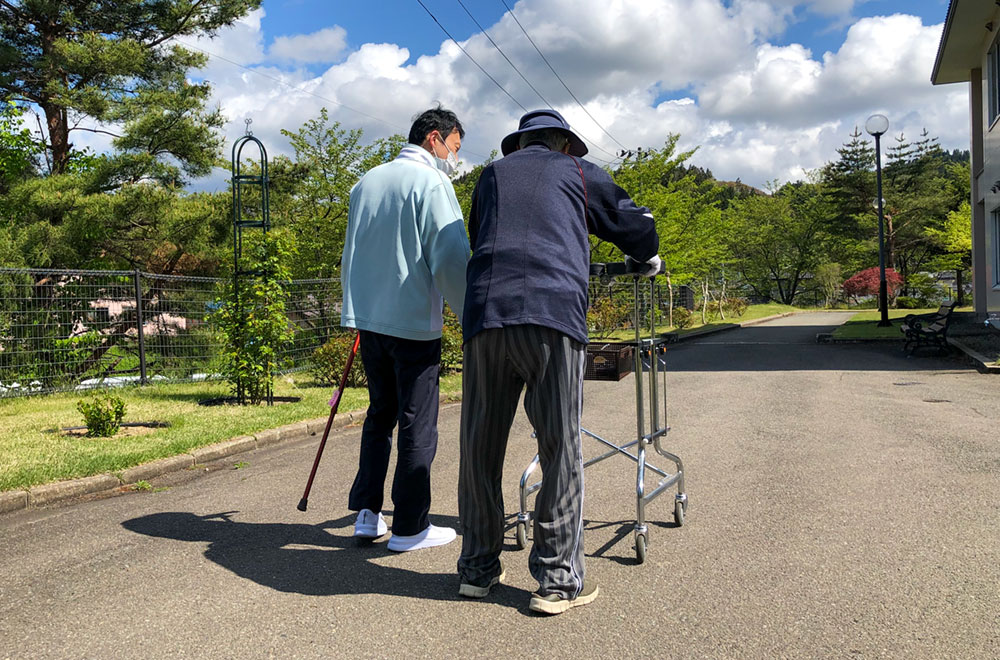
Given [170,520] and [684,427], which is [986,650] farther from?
[684,427]

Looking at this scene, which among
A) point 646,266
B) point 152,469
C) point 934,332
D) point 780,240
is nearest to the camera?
point 646,266

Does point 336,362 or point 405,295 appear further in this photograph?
point 336,362

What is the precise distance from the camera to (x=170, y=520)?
181 inches

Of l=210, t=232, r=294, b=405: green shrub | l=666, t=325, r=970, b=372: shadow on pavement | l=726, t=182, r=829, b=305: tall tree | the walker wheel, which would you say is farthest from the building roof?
l=726, t=182, r=829, b=305: tall tree

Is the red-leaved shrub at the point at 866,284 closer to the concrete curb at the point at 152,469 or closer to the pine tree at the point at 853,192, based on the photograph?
the pine tree at the point at 853,192

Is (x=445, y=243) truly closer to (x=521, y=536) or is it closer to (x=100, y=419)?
(x=521, y=536)

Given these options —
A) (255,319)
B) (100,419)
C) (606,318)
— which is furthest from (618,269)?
(606,318)

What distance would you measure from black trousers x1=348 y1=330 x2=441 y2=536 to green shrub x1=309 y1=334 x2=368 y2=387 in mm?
6557

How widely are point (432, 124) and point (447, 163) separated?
0.20m

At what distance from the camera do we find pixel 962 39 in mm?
18750

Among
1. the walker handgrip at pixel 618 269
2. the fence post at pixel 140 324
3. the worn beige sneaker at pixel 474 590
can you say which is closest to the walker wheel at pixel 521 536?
the worn beige sneaker at pixel 474 590

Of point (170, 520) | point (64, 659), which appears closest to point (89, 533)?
point (170, 520)

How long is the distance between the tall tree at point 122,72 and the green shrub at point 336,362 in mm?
5728

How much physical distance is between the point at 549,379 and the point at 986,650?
1.77 m
